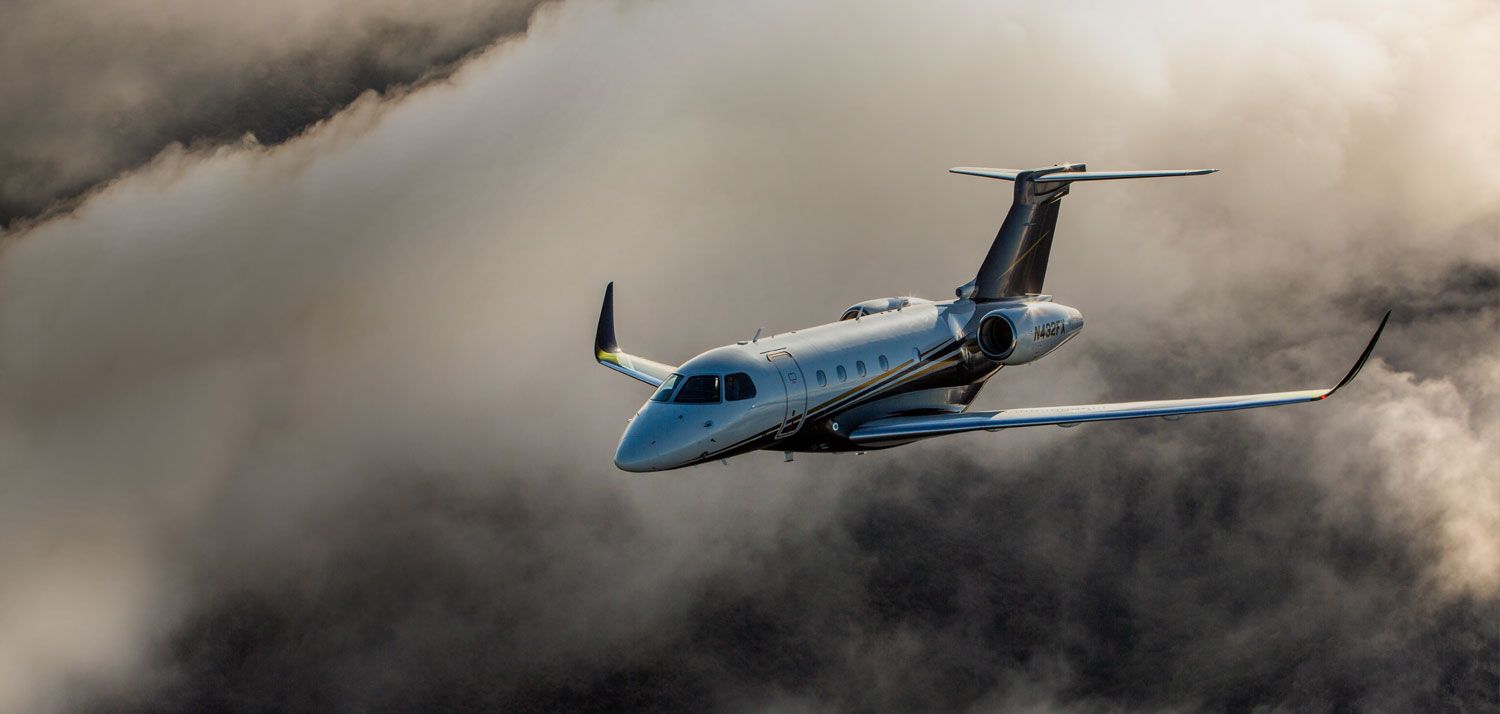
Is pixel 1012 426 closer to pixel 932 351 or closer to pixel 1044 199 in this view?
pixel 932 351

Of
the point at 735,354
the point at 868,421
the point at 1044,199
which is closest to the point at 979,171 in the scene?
the point at 1044,199

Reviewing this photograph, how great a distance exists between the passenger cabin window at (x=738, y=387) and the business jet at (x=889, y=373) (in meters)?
0.03

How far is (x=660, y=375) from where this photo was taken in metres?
57.6

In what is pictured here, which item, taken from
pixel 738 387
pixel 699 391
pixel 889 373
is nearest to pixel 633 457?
pixel 699 391

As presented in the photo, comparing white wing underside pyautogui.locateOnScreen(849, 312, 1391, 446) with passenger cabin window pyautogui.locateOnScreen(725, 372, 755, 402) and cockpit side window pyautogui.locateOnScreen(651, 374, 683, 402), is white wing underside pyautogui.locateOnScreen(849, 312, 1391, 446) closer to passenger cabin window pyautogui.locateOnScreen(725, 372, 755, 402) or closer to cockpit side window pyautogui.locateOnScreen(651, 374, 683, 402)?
passenger cabin window pyautogui.locateOnScreen(725, 372, 755, 402)

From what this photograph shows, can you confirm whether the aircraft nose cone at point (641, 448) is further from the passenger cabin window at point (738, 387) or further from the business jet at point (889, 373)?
the passenger cabin window at point (738, 387)

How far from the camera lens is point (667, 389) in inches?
1818

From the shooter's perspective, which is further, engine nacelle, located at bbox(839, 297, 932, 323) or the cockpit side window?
engine nacelle, located at bbox(839, 297, 932, 323)

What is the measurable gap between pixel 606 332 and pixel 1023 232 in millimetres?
19386

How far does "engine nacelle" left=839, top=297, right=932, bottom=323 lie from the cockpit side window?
10467mm

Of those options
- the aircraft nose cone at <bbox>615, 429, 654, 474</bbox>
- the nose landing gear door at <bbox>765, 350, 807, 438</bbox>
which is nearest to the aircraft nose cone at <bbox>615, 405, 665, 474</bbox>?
the aircraft nose cone at <bbox>615, 429, 654, 474</bbox>

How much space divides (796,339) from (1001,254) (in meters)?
15.2

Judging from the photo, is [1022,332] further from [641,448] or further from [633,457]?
[633,457]

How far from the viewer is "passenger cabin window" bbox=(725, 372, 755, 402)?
4566 cm
